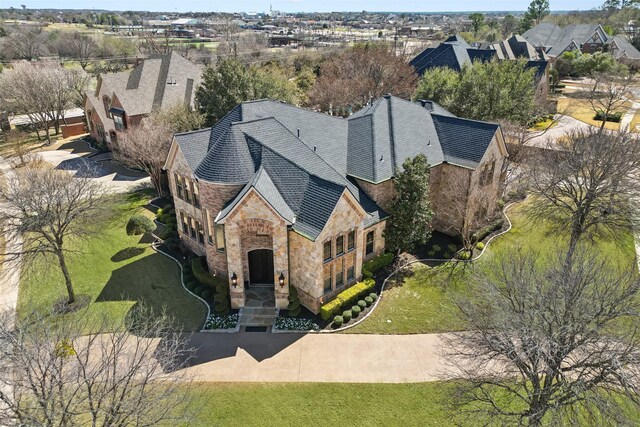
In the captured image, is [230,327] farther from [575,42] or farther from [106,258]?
[575,42]

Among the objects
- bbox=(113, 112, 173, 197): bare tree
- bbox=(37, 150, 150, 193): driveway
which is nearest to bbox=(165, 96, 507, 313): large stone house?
bbox=(113, 112, 173, 197): bare tree

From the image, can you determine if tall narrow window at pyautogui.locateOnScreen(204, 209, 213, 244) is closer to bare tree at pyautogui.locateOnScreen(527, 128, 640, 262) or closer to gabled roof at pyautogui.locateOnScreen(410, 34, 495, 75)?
bare tree at pyautogui.locateOnScreen(527, 128, 640, 262)

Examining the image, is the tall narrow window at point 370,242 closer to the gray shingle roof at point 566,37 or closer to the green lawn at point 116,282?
the green lawn at point 116,282

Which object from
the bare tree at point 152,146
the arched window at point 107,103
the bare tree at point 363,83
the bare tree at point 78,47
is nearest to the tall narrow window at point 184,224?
the bare tree at point 152,146

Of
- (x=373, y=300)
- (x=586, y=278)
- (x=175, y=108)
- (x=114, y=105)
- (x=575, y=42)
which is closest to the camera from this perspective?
(x=586, y=278)

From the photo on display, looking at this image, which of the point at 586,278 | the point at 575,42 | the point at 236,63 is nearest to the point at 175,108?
the point at 236,63

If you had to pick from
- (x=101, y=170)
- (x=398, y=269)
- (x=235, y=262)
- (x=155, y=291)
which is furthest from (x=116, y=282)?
(x=101, y=170)

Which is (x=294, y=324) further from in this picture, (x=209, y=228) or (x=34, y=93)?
(x=34, y=93)
